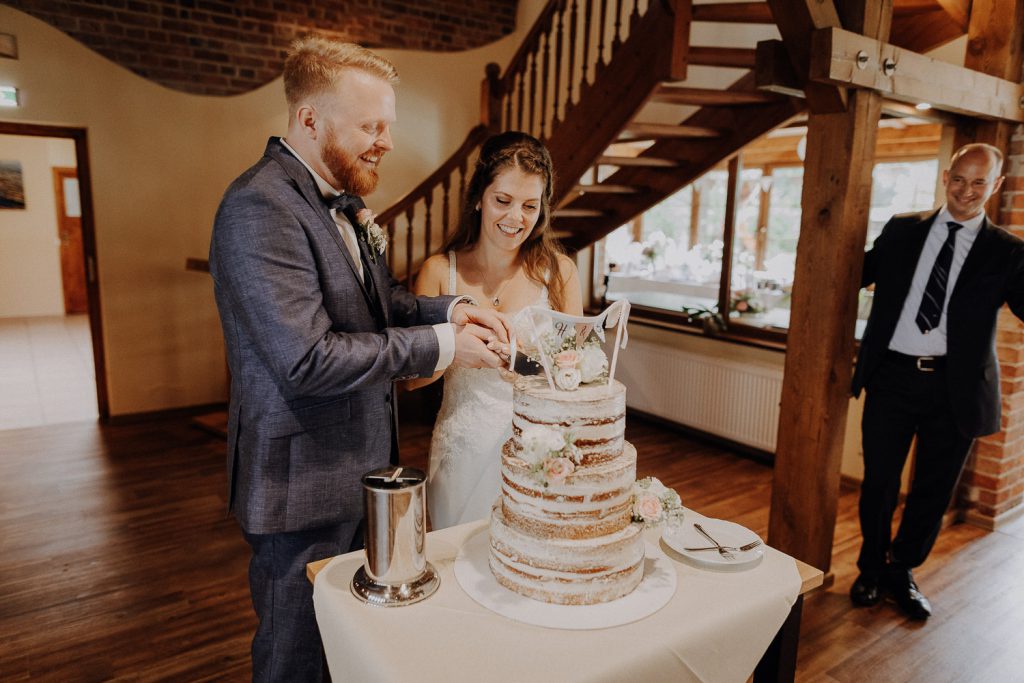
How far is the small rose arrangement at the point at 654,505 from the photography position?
4.20 ft

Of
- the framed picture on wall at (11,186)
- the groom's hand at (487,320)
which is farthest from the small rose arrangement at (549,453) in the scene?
the framed picture on wall at (11,186)

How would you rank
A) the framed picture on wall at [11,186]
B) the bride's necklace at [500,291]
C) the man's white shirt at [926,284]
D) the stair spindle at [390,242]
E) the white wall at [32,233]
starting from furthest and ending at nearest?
1. the white wall at [32,233]
2. the framed picture on wall at [11,186]
3. the stair spindle at [390,242]
4. the man's white shirt at [926,284]
5. the bride's necklace at [500,291]

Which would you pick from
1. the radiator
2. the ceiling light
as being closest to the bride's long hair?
the radiator

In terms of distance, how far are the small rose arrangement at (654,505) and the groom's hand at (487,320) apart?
478 mm

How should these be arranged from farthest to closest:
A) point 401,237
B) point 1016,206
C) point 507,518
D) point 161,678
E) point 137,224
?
point 401,237 → point 137,224 → point 1016,206 → point 161,678 → point 507,518

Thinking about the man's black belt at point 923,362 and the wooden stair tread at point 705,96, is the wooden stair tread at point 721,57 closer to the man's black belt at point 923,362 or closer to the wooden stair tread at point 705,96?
the wooden stair tread at point 705,96

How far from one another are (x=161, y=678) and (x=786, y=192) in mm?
4596

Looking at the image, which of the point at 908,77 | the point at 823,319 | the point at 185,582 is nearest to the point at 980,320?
the point at 823,319

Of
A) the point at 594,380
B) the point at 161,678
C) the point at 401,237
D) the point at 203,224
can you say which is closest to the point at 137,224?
the point at 203,224

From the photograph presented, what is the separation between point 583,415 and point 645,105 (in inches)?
112

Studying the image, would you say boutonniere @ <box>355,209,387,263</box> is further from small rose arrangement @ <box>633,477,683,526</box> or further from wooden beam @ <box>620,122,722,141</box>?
wooden beam @ <box>620,122,722,141</box>

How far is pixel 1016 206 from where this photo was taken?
3.32 metres

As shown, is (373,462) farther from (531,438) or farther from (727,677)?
(727,677)

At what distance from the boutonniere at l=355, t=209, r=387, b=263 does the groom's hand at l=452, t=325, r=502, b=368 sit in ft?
0.94
